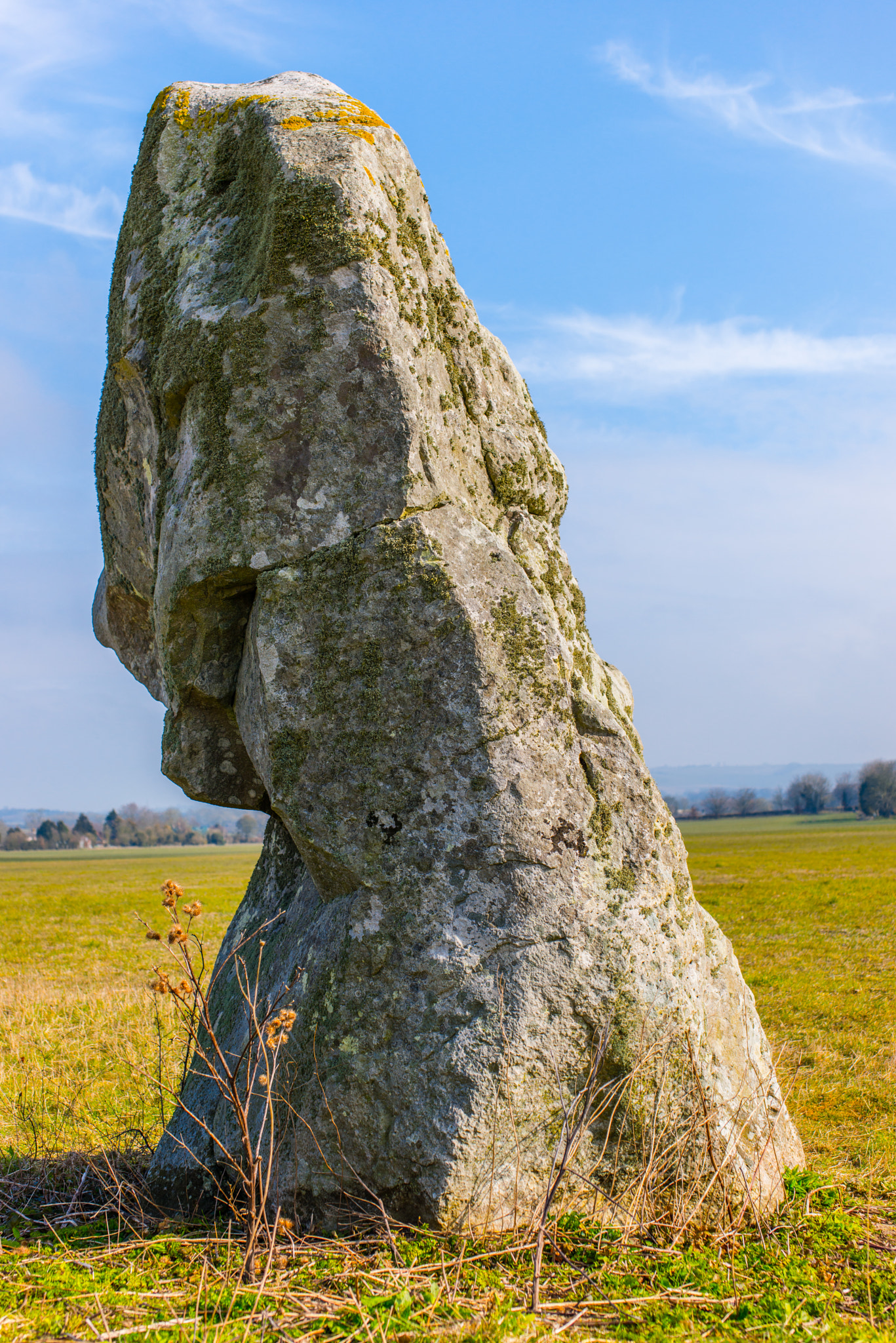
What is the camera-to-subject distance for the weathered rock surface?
4387 millimetres

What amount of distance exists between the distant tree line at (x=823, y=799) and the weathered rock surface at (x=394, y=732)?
10842 centimetres

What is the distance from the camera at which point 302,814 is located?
4.68 metres

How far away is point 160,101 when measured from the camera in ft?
19.1

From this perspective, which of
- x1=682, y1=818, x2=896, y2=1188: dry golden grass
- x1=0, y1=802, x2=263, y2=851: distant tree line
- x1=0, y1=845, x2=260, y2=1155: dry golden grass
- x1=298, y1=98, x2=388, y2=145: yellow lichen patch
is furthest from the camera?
x1=0, y1=802, x2=263, y2=851: distant tree line

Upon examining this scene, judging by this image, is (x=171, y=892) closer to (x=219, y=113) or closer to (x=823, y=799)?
(x=219, y=113)

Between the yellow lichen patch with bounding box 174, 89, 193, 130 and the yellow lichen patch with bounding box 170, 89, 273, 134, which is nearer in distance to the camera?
the yellow lichen patch with bounding box 170, 89, 273, 134

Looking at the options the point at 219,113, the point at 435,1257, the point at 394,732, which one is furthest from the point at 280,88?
the point at 435,1257

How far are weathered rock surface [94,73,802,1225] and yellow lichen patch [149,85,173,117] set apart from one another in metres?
0.75

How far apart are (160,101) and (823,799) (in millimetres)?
135206

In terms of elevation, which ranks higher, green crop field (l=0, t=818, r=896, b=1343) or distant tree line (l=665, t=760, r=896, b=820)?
green crop field (l=0, t=818, r=896, b=1343)

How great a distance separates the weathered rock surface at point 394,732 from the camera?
4387 millimetres

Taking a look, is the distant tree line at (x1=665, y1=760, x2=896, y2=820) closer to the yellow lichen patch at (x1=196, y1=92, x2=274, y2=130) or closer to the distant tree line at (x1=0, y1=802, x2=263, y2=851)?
the distant tree line at (x1=0, y1=802, x2=263, y2=851)

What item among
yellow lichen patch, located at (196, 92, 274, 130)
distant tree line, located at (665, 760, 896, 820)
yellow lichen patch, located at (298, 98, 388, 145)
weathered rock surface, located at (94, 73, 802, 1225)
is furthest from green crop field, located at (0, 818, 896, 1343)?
distant tree line, located at (665, 760, 896, 820)

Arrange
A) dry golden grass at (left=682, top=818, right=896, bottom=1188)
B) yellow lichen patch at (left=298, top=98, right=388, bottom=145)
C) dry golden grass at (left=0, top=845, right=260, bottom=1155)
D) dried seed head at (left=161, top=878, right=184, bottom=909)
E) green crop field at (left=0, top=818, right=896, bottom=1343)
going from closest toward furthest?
1. green crop field at (left=0, top=818, right=896, bottom=1343)
2. dried seed head at (left=161, top=878, right=184, bottom=909)
3. yellow lichen patch at (left=298, top=98, right=388, bottom=145)
4. dry golden grass at (left=0, top=845, right=260, bottom=1155)
5. dry golden grass at (left=682, top=818, right=896, bottom=1188)
